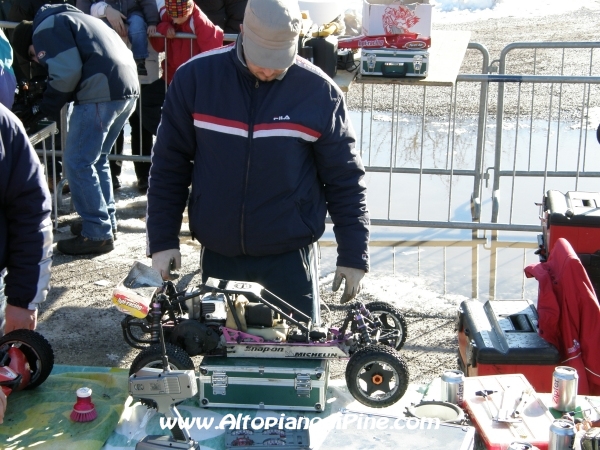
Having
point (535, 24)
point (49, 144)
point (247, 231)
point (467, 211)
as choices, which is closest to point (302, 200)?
point (247, 231)

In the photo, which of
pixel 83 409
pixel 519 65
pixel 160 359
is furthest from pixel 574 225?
pixel 519 65

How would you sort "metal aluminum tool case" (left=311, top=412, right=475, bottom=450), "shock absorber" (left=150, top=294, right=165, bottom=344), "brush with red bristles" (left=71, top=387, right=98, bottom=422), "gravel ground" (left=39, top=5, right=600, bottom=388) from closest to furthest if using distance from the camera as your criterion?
"metal aluminum tool case" (left=311, top=412, right=475, bottom=450), "brush with red bristles" (left=71, top=387, right=98, bottom=422), "shock absorber" (left=150, top=294, right=165, bottom=344), "gravel ground" (left=39, top=5, right=600, bottom=388)

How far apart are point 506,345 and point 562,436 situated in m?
1.17

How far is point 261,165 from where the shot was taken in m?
3.39

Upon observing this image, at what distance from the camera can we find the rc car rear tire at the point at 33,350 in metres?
3.12


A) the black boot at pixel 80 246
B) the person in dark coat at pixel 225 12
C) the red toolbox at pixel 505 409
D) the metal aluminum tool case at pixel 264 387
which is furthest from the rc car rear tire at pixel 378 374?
the person in dark coat at pixel 225 12

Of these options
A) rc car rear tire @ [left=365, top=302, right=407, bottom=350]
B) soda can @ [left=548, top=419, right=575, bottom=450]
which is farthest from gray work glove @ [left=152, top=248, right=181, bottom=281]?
soda can @ [left=548, top=419, right=575, bottom=450]

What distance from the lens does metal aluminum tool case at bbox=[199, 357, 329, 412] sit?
121 inches

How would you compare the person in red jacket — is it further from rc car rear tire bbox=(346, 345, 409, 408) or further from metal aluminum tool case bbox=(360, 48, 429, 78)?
rc car rear tire bbox=(346, 345, 409, 408)

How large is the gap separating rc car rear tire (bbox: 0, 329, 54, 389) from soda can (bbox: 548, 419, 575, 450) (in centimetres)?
172

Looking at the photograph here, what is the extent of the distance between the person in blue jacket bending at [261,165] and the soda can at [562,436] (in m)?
1.21

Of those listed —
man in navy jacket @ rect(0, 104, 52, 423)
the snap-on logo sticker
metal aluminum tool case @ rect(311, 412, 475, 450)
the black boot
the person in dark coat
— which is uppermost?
the person in dark coat

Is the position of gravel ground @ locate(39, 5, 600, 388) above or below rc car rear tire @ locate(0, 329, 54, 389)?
below

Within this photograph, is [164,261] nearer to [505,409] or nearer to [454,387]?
[454,387]
